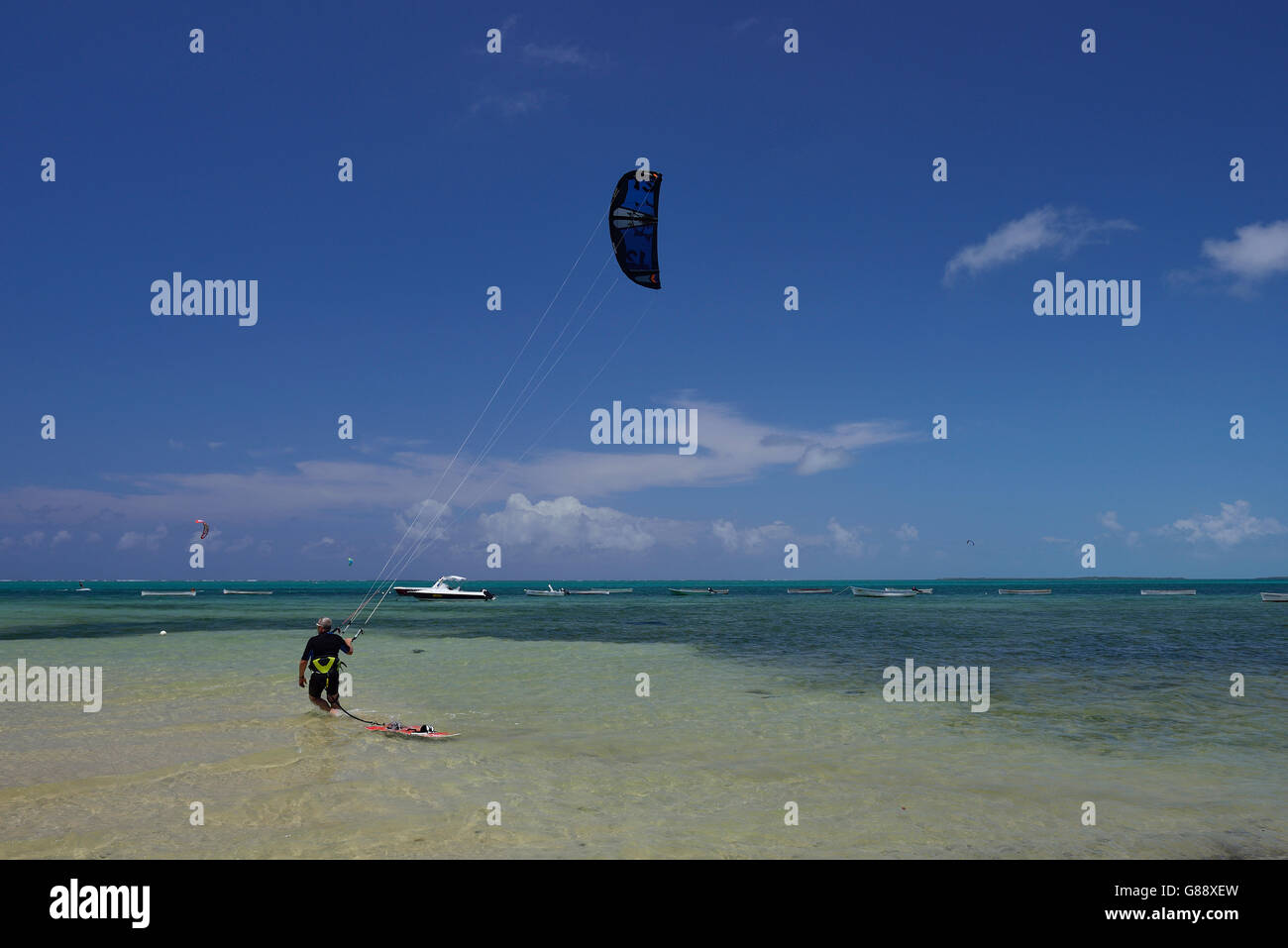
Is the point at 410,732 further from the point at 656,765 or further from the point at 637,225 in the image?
the point at 637,225

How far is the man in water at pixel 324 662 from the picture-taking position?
1483 centimetres

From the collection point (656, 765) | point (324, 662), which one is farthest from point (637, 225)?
point (656, 765)

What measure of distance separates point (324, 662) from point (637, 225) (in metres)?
12.4

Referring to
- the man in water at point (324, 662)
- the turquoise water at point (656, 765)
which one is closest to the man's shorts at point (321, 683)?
the man in water at point (324, 662)

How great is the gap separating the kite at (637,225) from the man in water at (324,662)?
35.4 ft

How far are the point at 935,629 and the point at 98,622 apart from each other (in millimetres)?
54839

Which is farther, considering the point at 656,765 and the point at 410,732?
the point at 410,732

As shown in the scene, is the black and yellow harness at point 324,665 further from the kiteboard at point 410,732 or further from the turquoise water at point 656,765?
the kiteboard at point 410,732

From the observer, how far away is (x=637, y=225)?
63.2 feet

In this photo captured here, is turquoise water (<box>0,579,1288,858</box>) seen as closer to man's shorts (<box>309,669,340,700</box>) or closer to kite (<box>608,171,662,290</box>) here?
man's shorts (<box>309,669,340,700</box>)

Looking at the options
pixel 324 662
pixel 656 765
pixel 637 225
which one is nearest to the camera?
pixel 656 765

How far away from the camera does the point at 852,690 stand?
19.7m
